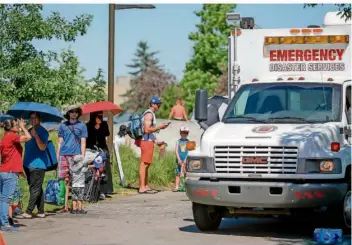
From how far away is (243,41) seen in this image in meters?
15.5

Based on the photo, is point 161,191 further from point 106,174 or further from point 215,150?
point 215,150

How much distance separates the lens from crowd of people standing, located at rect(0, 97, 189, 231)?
1427 centimetres

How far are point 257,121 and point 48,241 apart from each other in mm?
3279

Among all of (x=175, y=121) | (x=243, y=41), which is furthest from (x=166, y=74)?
(x=243, y=41)

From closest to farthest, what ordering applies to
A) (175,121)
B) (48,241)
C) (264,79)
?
(48,241) < (264,79) < (175,121)

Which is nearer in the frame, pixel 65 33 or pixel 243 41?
pixel 243 41

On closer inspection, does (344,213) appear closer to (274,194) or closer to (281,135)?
(274,194)

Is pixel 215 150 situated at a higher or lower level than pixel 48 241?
higher

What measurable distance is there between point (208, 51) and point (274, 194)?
50.8 metres

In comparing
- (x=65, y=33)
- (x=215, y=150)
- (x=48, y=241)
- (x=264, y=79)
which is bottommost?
(x=48, y=241)

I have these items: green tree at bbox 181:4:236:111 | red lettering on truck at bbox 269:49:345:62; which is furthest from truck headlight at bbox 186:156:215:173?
green tree at bbox 181:4:236:111

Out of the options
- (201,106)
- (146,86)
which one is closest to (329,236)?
(201,106)

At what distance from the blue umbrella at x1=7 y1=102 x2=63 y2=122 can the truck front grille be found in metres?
3.38

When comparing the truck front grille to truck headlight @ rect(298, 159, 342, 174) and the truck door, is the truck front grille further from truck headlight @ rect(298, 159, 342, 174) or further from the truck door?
the truck door
